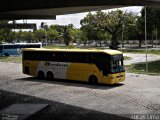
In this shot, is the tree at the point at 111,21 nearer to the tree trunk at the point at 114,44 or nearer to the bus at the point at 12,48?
the tree trunk at the point at 114,44

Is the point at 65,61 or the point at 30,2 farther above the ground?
the point at 30,2

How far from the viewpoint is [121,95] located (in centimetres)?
2388

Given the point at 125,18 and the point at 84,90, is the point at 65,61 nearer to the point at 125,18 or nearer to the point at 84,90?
the point at 84,90

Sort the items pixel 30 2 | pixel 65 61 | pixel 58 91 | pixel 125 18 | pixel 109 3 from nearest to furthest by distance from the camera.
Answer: pixel 109 3
pixel 30 2
pixel 58 91
pixel 65 61
pixel 125 18

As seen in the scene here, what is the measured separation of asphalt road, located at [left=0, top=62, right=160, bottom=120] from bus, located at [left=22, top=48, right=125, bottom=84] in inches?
27.6

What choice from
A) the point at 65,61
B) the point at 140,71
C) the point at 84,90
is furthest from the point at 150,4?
the point at 140,71

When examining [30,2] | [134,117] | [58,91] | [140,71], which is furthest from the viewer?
[140,71]

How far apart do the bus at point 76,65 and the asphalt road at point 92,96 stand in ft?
2.30

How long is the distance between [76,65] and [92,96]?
6538mm

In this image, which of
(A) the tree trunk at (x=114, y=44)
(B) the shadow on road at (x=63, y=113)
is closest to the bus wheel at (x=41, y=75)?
(B) the shadow on road at (x=63, y=113)

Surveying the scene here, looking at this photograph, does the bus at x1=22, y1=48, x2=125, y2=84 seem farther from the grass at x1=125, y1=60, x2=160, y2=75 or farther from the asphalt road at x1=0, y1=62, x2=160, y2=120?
the grass at x1=125, y1=60, x2=160, y2=75

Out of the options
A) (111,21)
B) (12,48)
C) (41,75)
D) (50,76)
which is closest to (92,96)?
(50,76)

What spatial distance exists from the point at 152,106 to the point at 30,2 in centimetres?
962

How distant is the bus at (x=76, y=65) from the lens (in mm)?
27703
